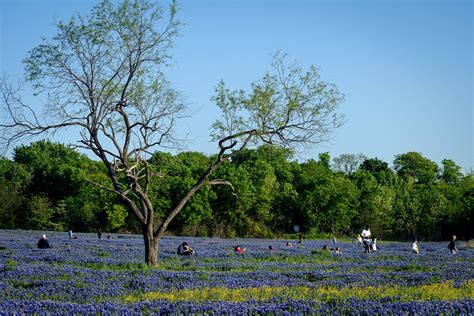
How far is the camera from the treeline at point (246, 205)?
71.8 meters

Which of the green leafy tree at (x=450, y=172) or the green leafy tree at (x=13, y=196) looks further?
the green leafy tree at (x=450, y=172)

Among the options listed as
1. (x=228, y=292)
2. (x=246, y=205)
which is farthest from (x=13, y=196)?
(x=228, y=292)

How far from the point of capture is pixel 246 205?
71.9 meters

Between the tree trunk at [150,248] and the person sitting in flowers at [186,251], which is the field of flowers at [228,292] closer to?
the tree trunk at [150,248]

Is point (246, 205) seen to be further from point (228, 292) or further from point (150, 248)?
point (228, 292)

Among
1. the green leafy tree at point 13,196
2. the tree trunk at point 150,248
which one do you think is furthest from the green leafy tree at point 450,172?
the tree trunk at point 150,248

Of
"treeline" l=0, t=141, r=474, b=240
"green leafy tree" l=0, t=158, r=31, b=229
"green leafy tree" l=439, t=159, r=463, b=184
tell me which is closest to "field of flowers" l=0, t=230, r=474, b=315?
"treeline" l=0, t=141, r=474, b=240

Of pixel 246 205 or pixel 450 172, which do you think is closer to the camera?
pixel 246 205

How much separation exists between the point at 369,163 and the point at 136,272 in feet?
352

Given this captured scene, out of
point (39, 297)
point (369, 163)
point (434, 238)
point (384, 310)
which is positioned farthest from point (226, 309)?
point (369, 163)

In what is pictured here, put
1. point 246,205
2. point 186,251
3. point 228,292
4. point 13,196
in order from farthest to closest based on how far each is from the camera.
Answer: point 13,196
point 246,205
point 186,251
point 228,292

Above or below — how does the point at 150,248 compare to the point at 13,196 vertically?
below

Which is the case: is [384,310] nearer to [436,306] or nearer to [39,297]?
[436,306]

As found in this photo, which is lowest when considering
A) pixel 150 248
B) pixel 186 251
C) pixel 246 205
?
pixel 186 251
